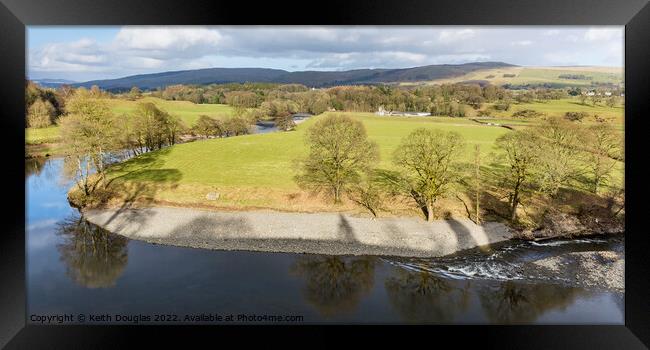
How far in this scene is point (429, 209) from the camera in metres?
17.2

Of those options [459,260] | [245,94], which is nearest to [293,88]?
[245,94]

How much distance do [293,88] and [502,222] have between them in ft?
137

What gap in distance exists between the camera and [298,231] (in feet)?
53.2

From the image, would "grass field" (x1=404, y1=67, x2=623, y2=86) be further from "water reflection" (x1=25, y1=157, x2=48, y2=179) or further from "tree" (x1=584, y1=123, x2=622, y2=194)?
"water reflection" (x1=25, y1=157, x2=48, y2=179)

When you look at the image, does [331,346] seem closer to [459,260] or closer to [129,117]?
[459,260]

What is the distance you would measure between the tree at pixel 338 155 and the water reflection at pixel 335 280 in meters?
5.71

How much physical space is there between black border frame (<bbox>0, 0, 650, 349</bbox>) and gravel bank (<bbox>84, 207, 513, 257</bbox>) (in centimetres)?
714

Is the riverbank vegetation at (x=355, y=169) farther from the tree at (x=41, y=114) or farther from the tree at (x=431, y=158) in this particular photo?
the tree at (x=41, y=114)

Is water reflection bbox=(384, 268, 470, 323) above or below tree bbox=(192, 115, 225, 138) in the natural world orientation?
below

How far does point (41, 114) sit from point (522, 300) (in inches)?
1183

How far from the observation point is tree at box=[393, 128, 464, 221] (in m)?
17.1

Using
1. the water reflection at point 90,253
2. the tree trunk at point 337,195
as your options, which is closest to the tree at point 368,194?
the tree trunk at point 337,195

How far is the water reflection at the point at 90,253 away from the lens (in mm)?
12193

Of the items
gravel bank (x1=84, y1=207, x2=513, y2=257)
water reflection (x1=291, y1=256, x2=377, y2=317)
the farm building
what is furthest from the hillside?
water reflection (x1=291, y1=256, x2=377, y2=317)
